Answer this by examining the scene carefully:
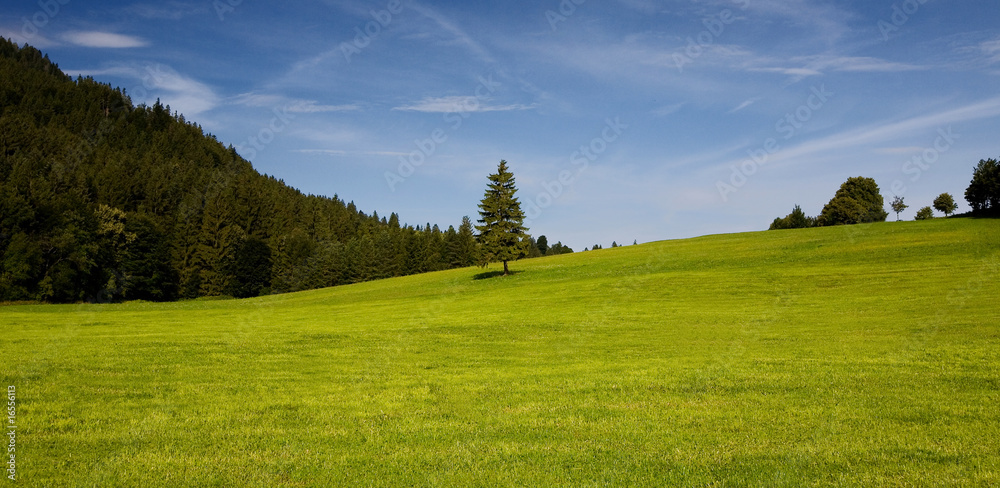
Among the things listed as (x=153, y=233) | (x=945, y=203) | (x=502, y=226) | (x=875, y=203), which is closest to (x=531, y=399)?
(x=502, y=226)

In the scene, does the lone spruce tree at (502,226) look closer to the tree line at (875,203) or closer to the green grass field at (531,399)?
the green grass field at (531,399)

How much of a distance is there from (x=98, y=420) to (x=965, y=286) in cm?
4447

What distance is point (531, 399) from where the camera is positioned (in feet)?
43.4

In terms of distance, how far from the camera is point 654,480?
7883mm

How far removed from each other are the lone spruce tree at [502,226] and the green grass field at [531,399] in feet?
99.1

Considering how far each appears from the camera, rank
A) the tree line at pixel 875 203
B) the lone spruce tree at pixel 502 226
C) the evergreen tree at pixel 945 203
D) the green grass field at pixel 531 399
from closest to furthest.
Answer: the green grass field at pixel 531 399 → the lone spruce tree at pixel 502 226 → the tree line at pixel 875 203 → the evergreen tree at pixel 945 203

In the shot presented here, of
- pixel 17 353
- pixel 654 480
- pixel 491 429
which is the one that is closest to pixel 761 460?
pixel 654 480

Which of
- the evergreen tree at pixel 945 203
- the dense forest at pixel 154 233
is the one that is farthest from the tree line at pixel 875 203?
the dense forest at pixel 154 233

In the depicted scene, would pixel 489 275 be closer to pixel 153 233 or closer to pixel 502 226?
pixel 502 226

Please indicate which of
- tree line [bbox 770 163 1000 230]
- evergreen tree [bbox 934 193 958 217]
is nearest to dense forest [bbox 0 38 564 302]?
tree line [bbox 770 163 1000 230]

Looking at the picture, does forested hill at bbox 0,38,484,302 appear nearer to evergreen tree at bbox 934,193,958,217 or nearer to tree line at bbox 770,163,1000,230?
tree line at bbox 770,163,1000,230

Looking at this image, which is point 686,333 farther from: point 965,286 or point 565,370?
point 965,286

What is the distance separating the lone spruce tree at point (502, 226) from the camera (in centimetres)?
6419

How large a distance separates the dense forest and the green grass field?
48.5m
